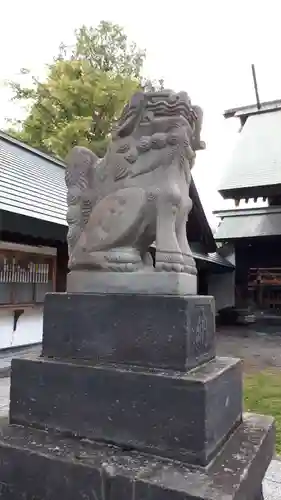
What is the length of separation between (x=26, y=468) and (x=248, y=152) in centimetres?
1190

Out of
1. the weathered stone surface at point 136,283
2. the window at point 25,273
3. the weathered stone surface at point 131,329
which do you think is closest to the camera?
the weathered stone surface at point 131,329

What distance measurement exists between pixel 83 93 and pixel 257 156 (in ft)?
18.0

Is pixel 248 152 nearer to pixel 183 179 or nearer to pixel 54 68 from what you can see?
pixel 54 68

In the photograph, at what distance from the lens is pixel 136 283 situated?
6.29 ft

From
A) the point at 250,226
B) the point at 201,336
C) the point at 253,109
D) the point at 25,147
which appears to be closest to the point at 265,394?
the point at 201,336

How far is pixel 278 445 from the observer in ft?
9.86

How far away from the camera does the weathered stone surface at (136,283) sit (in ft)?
6.12

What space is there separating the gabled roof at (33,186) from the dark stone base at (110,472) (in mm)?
3321

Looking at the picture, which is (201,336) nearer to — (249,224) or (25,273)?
(25,273)

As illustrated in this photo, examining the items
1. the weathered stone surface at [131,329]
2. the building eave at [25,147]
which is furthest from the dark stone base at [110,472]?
the building eave at [25,147]

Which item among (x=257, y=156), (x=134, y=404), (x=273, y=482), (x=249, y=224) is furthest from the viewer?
(x=249, y=224)

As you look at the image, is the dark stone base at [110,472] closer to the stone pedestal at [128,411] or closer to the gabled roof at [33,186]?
the stone pedestal at [128,411]

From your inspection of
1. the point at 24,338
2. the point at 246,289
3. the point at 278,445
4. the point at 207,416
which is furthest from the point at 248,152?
the point at 207,416

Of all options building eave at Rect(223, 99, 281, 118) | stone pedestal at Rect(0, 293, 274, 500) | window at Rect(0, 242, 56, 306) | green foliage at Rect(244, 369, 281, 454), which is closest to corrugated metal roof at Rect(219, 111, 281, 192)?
building eave at Rect(223, 99, 281, 118)
